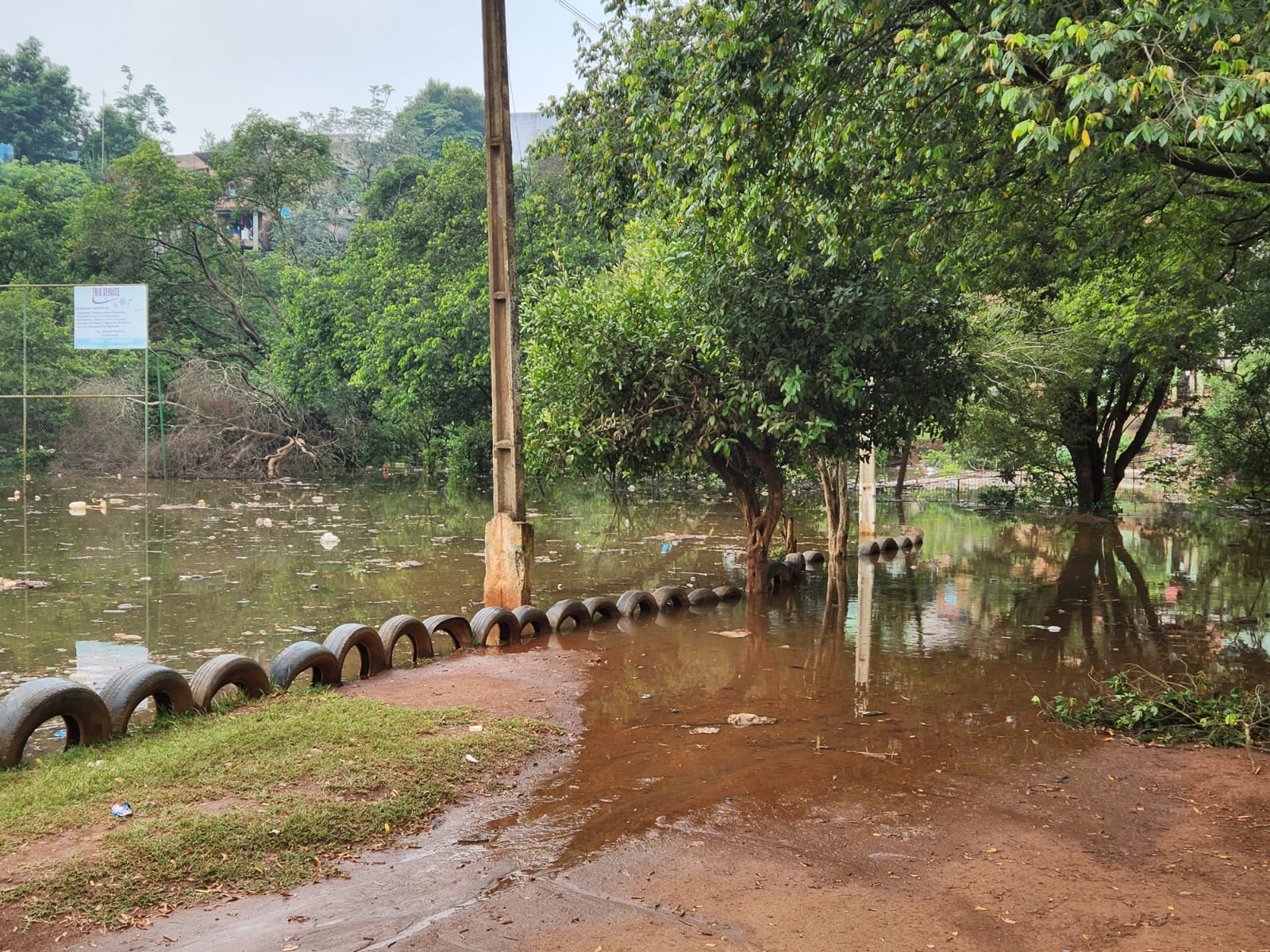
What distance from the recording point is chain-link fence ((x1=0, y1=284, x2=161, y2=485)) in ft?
105

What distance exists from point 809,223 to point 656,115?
65.9 inches

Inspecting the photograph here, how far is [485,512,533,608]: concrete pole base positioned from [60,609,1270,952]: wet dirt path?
275 cm

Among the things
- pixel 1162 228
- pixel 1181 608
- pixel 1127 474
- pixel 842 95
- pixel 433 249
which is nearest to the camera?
pixel 842 95

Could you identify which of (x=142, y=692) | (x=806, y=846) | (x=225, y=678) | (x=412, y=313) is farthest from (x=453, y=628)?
(x=412, y=313)

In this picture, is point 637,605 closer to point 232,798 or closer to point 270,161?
point 232,798

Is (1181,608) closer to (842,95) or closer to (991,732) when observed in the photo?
(991,732)

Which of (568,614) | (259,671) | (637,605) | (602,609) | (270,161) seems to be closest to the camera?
(259,671)

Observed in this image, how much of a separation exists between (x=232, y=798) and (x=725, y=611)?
23.5 ft

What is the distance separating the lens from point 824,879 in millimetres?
3988

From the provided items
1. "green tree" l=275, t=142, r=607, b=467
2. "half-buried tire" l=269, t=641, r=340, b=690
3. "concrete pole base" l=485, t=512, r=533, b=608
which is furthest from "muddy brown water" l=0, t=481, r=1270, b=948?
"green tree" l=275, t=142, r=607, b=467

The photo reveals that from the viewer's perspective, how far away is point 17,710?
5.00 meters

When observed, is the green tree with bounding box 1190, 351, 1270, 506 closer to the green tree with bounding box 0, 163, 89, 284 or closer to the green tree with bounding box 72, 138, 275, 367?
the green tree with bounding box 72, 138, 275, 367

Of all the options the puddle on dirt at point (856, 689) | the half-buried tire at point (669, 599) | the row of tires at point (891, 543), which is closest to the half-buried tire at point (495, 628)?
the puddle on dirt at point (856, 689)

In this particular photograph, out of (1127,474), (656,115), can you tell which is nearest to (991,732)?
(656,115)
